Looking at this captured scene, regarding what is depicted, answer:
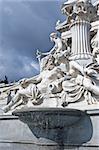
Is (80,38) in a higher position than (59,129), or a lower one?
higher

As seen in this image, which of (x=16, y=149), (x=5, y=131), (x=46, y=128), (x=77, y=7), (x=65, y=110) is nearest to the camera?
(x=65, y=110)

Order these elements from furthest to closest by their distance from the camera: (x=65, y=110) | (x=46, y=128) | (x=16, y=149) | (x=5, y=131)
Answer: (x=5, y=131), (x=16, y=149), (x=46, y=128), (x=65, y=110)

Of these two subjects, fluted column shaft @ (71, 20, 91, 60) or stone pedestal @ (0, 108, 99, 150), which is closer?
stone pedestal @ (0, 108, 99, 150)

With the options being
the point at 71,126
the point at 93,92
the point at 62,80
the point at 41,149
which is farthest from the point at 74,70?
the point at 41,149

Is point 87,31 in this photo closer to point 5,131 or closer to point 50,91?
point 50,91

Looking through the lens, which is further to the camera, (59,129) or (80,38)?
(80,38)

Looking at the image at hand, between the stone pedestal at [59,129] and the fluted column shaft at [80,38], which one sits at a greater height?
the fluted column shaft at [80,38]

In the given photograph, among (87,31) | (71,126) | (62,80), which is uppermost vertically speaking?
(87,31)

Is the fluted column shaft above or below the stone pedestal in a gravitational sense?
above

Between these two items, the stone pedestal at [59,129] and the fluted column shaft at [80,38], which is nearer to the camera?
the stone pedestal at [59,129]

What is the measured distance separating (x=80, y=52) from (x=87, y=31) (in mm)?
820

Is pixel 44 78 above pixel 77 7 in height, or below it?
below

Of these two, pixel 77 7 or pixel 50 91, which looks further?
pixel 77 7

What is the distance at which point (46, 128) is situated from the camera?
8.04 m
